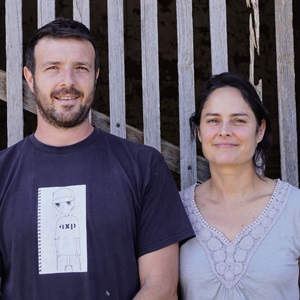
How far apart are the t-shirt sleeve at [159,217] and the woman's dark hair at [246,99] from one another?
1.61 ft

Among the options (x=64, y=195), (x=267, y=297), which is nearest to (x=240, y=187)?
(x=267, y=297)

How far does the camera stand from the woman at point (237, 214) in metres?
2.96

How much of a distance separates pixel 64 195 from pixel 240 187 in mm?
822

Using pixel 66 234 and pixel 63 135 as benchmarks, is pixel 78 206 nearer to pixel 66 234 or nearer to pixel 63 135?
pixel 66 234

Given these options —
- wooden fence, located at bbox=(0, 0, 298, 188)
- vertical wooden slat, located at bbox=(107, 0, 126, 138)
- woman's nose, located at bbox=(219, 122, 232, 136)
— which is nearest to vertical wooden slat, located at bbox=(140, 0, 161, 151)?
wooden fence, located at bbox=(0, 0, 298, 188)

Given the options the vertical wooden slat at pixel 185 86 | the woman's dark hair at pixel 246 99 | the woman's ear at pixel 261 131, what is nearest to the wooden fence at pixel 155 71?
the vertical wooden slat at pixel 185 86

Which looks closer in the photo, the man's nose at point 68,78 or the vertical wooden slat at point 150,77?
the man's nose at point 68,78

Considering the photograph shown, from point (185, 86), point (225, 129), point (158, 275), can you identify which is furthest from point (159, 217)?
point (185, 86)

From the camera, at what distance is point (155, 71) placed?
3.68 metres

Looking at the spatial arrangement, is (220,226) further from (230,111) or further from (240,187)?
(230,111)

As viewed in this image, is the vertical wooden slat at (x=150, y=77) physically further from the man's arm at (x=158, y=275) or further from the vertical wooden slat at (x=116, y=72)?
the man's arm at (x=158, y=275)

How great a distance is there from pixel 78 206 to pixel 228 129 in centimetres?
74

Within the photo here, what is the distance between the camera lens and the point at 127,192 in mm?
2887

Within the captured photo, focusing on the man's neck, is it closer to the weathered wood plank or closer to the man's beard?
the man's beard
